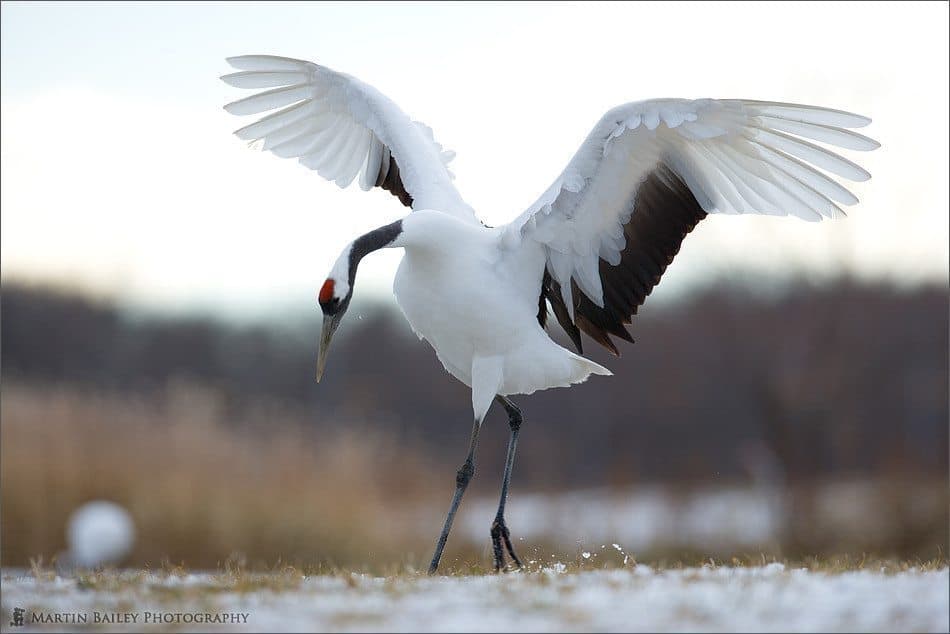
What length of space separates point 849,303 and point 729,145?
12.0 meters

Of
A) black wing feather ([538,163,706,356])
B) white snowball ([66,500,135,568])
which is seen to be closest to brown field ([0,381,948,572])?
white snowball ([66,500,135,568])

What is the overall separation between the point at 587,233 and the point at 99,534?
6.07 m

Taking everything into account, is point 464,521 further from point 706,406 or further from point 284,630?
point 706,406

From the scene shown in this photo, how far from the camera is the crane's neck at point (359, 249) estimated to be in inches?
221

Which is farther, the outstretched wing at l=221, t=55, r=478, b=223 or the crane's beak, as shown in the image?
the outstretched wing at l=221, t=55, r=478, b=223

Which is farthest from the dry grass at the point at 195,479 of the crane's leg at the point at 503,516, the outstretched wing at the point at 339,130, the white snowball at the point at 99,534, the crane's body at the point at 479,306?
the crane's body at the point at 479,306

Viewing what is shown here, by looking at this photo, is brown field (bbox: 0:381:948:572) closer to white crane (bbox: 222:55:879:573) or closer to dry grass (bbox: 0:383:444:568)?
dry grass (bbox: 0:383:444:568)

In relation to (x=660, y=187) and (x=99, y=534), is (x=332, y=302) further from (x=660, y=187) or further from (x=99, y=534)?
(x=99, y=534)

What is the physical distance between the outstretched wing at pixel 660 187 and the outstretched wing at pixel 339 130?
0.92 meters

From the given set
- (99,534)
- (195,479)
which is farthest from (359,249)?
(195,479)

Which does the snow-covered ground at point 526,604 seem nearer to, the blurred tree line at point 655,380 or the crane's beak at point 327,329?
the crane's beak at point 327,329

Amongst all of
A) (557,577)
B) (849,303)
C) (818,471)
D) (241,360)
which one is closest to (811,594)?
(557,577)

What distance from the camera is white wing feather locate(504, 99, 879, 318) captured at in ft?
17.3

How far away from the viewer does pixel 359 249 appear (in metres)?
5.68
